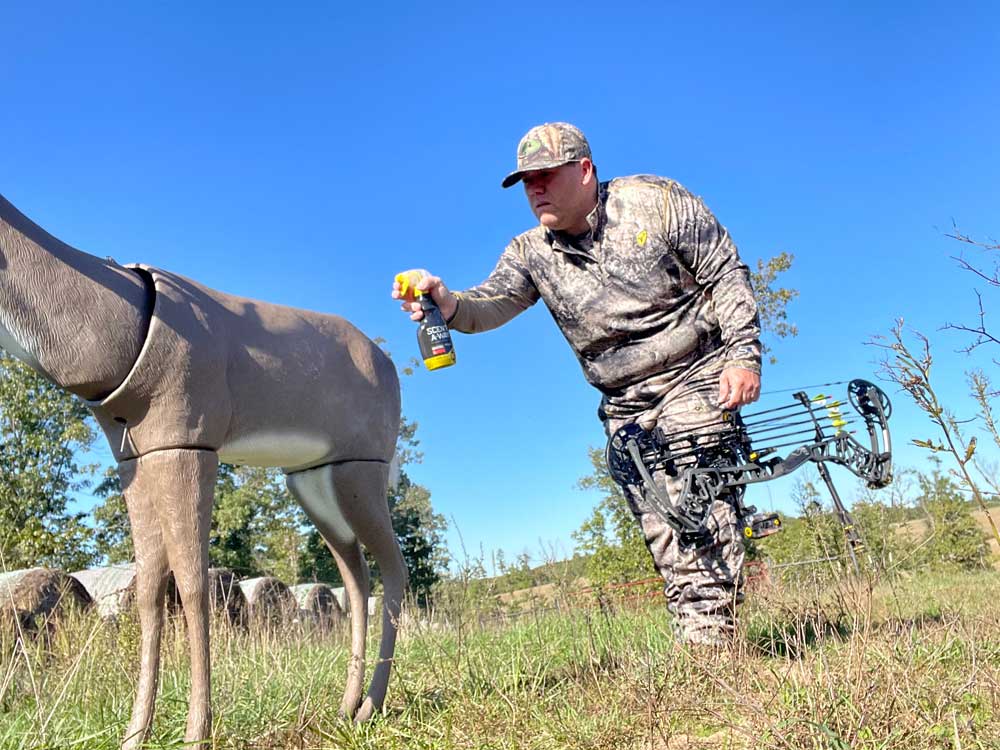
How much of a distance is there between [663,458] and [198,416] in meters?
1.72

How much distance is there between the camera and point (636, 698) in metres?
2.47

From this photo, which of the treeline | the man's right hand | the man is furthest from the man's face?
the treeline

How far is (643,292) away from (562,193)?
1.89ft

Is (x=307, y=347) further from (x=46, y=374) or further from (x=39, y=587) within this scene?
(x=39, y=587)

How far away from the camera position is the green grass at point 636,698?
1.98m

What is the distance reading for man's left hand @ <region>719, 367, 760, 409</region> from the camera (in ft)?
10.5

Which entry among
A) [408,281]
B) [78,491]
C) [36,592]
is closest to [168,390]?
[408,281]

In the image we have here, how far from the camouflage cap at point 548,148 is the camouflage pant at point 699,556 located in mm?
1152

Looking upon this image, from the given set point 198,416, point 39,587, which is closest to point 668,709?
point 198,416

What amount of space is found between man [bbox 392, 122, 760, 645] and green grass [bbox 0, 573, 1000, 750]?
1.34ft

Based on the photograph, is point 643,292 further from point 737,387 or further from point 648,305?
point 737,387

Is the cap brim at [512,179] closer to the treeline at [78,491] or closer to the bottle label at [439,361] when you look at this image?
the bottle label at [439,361]

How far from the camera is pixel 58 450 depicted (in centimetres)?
2248

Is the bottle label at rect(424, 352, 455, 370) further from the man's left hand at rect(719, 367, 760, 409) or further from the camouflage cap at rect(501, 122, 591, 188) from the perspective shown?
the man's left hand at rect(719, 367, 760, 409)
